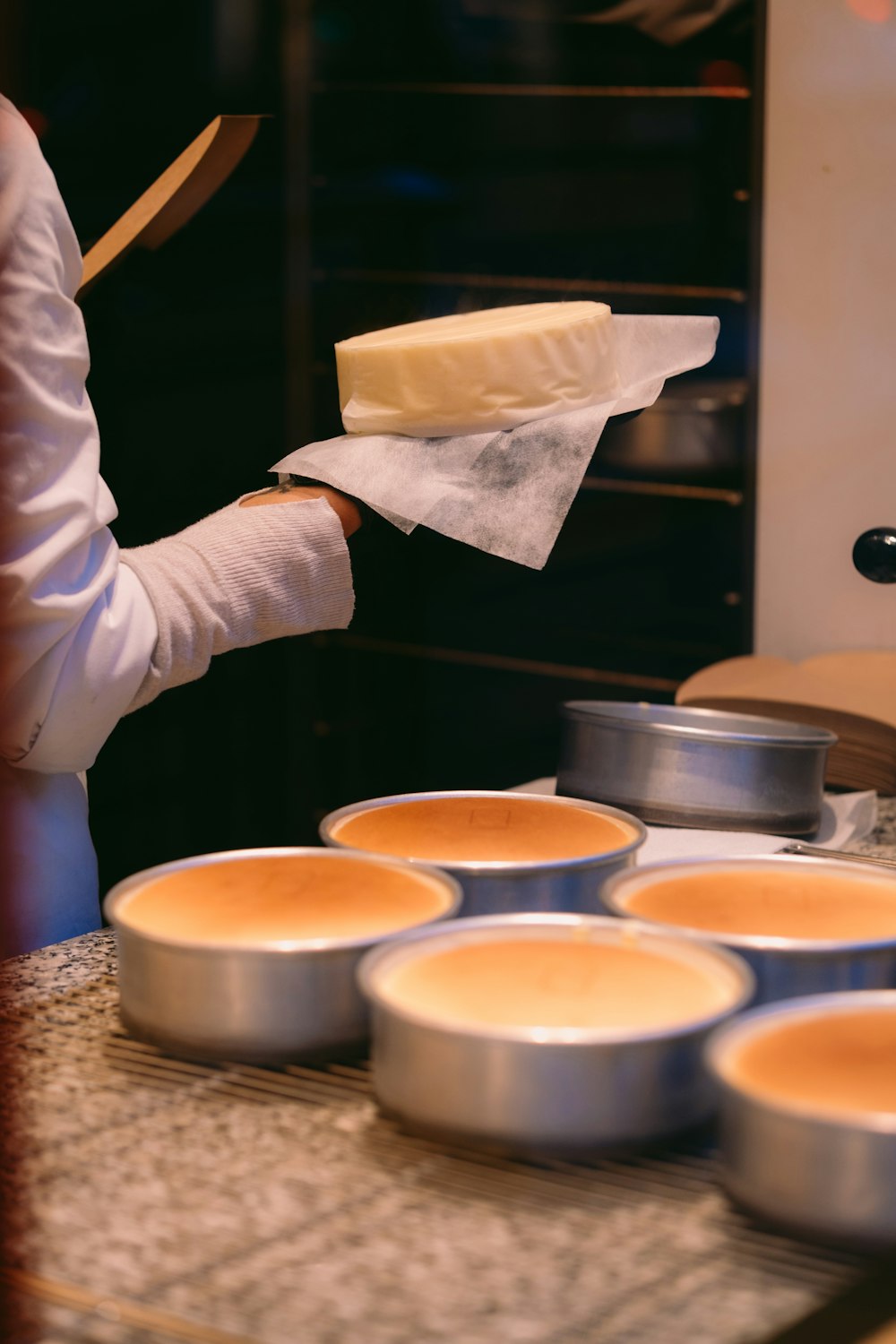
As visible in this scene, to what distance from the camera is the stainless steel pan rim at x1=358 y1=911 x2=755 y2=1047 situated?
2.69ft

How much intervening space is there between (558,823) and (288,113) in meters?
2.15

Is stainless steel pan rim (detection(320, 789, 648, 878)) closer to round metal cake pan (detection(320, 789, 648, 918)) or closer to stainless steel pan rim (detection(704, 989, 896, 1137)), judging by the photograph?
round metal cake pan (detection(320, 789, 648, 918))

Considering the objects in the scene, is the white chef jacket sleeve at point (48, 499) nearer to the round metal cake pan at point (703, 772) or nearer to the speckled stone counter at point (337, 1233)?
the speckled stone counter at point (337, 1233)

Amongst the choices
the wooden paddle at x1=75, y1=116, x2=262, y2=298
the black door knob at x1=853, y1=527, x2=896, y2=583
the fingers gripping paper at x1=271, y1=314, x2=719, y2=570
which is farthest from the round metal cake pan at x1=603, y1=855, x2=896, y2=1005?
the black door knob at x1=853, y1=527, x2=896, y2=583

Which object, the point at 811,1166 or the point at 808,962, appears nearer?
the point at 811,1166

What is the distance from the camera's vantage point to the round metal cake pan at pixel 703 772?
154 cm

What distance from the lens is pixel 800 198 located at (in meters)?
2.11

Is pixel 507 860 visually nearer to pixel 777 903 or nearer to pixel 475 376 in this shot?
pixel 777 903

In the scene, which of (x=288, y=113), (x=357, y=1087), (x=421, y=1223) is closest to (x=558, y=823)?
(x=357, y=1087)

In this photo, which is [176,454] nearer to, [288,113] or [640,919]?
[288,113]

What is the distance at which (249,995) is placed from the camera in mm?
944

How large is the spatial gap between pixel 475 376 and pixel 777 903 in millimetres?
545

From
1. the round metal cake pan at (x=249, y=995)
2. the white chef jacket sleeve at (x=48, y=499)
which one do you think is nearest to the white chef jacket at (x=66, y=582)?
the white chef jacket sleeve at (x=48, y=499)

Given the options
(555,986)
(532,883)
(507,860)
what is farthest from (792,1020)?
(507,860)
